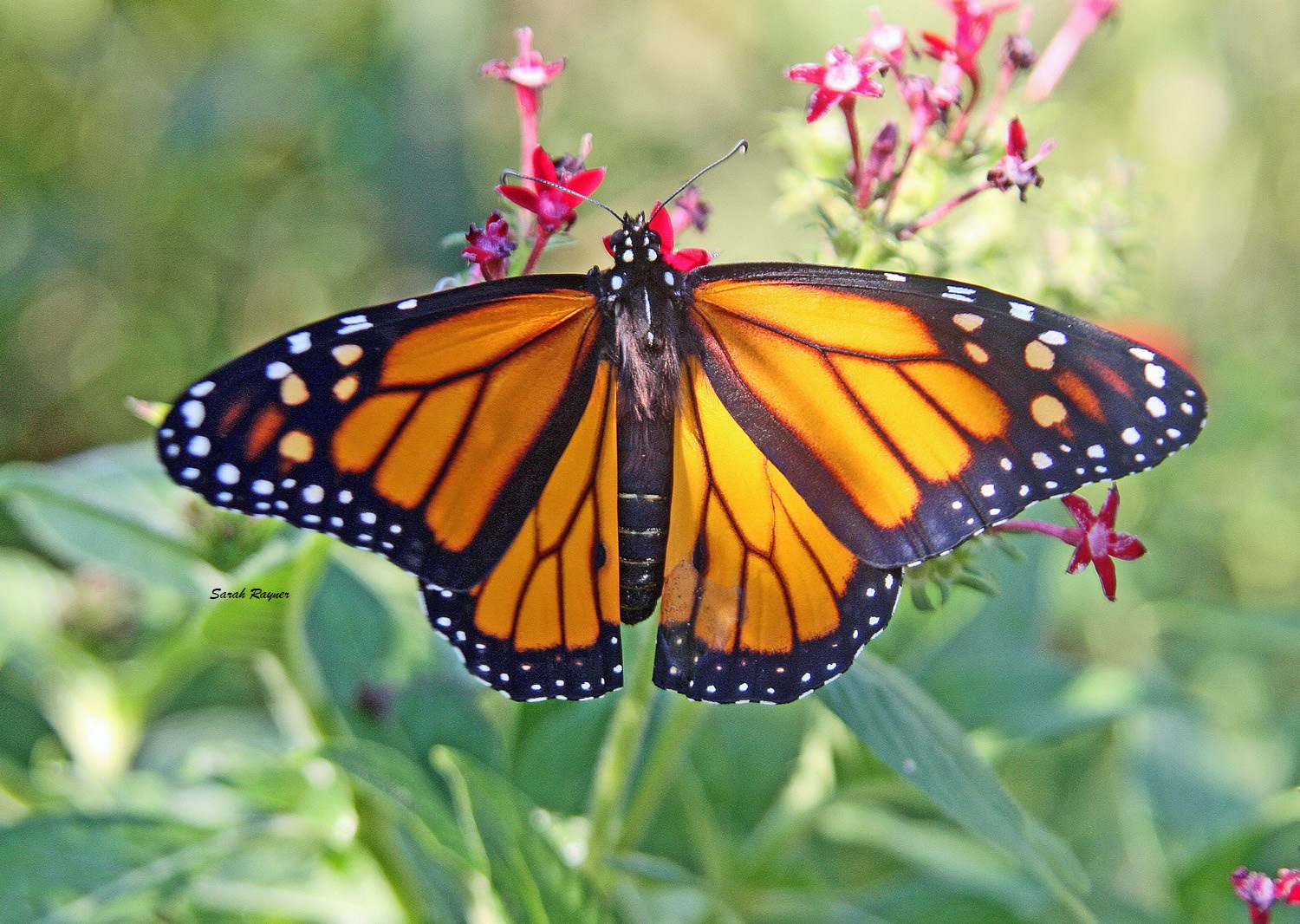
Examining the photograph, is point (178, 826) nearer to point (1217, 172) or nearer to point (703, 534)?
point (703, 534)

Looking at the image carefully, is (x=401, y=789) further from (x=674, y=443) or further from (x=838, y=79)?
(x=838, y=79)

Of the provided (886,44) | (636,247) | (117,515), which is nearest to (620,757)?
(636,247)

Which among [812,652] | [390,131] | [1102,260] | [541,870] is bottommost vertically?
[541,870]

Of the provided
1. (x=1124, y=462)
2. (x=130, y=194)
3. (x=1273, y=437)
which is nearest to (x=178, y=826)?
(x=1124, y=462)

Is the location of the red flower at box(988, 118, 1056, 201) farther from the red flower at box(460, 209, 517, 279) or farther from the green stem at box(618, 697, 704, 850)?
the green stem at box(618, 697, 704, 850)

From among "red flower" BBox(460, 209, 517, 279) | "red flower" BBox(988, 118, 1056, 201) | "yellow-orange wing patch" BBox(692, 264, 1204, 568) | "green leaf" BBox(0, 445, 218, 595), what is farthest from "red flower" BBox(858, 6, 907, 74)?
"green leaf" BBox(0, 445, 218, 595)

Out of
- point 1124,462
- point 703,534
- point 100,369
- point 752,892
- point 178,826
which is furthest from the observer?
point 100,369
